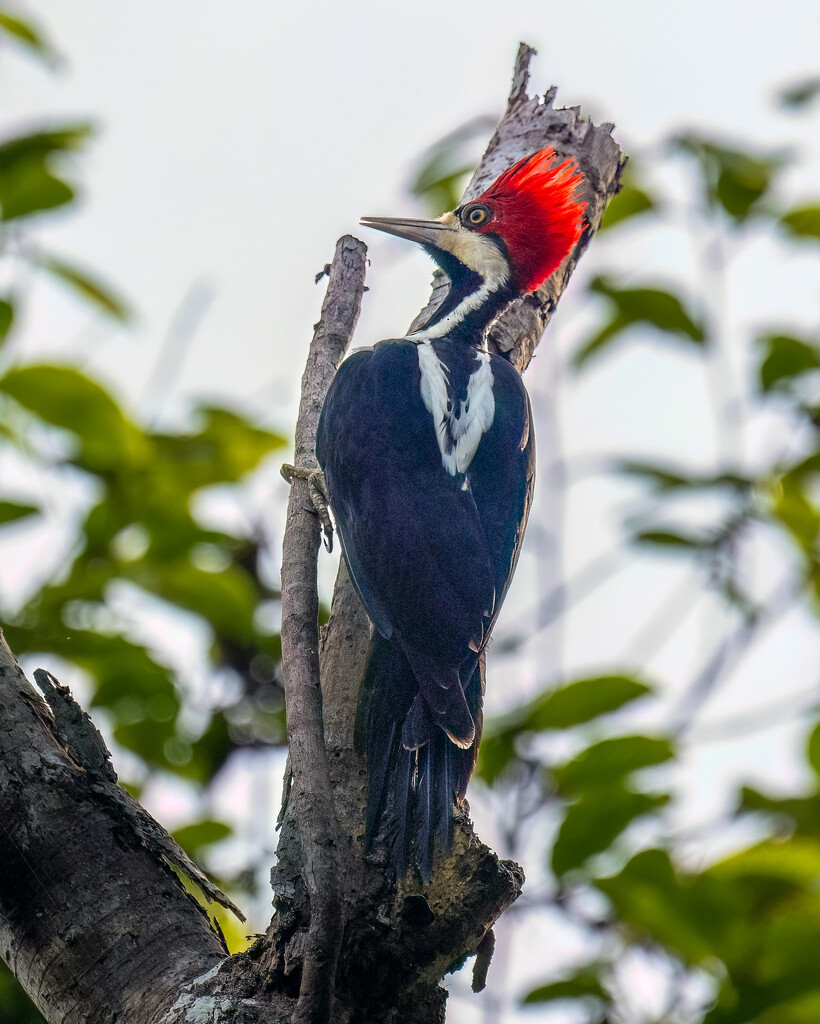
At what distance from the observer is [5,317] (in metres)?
2.83

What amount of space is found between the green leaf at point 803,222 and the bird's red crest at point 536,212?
23.9 inches

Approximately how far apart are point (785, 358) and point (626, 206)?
0.66 metres

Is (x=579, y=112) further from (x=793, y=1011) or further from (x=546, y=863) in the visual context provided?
(x=793, y=1011)

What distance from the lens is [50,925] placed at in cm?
172

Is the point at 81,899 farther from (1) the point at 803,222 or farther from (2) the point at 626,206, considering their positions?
(1) the point at 803,222

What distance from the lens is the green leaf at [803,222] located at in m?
3.28

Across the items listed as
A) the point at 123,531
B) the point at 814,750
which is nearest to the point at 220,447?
the point at 123,531

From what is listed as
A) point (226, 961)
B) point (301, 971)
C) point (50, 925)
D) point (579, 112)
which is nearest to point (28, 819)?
point (50, 925)

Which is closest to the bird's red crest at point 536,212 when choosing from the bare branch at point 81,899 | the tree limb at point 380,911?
the tree limb at point 380,911

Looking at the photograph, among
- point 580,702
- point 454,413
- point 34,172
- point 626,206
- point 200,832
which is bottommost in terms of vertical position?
point 200,832

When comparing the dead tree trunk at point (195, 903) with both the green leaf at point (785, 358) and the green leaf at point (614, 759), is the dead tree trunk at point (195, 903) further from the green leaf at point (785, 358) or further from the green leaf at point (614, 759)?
the green leaf at point (785, 358)

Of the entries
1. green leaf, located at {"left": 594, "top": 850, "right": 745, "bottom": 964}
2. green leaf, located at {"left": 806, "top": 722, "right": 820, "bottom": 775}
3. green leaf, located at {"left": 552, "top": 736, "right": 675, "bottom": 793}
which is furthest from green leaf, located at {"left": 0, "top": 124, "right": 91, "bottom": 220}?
green leaf, located at {"left": 806, "top": 722, "right": 820, "bottom": 775}

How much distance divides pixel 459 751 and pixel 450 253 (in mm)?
1646

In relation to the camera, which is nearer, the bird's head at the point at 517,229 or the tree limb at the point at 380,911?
the tree limb at the point at 380,911
